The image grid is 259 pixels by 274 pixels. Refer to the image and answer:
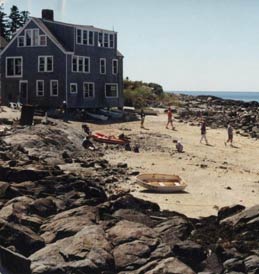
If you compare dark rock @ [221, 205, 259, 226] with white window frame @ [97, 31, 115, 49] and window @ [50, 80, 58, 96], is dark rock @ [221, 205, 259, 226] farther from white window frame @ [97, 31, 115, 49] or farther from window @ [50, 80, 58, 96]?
white window frame @ [97, 31, 115, 49]

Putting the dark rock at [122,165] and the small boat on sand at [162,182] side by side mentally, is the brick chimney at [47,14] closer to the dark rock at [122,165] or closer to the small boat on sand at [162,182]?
the dark rock at [122,165]

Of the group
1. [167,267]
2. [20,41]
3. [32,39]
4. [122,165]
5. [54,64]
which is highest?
[32,39]

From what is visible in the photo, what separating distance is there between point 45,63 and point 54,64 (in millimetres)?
1022

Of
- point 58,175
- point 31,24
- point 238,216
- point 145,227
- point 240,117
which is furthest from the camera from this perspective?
point 240,117

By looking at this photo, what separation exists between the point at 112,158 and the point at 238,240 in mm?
20611

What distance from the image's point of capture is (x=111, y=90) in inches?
2699

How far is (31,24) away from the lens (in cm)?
6281

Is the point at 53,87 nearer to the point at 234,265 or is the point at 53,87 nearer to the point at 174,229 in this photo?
the point at 174,229

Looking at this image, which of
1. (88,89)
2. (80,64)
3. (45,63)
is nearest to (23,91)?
(45,63)

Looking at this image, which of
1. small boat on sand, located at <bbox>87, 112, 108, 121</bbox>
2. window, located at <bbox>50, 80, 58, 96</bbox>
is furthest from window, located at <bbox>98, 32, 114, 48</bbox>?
small boat on sand, located at <bbox>87, 112, 108, 121</bbox>

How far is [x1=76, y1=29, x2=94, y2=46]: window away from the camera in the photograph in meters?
63.1

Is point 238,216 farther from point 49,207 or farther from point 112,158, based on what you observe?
point 112,158

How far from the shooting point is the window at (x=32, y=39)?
205ft

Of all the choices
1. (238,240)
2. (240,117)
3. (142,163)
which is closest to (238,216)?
(238,240)
